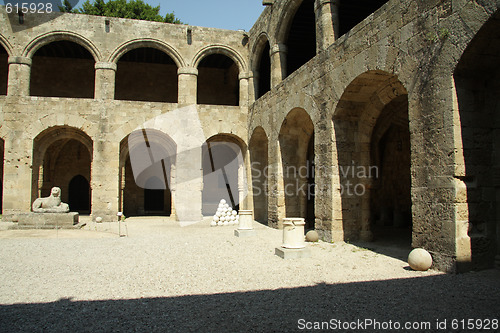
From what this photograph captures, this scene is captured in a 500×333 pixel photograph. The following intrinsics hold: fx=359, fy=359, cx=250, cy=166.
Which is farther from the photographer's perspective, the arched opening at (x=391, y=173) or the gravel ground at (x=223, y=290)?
the arched opening at (x=391, y=173)

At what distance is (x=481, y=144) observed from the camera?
5.24 meters

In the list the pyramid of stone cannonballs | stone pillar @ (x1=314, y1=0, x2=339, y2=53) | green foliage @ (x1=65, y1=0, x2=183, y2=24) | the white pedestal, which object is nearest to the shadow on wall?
the white pedestal

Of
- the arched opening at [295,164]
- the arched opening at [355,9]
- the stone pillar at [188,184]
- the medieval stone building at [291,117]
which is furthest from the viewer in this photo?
the stone pillar at [188,184]

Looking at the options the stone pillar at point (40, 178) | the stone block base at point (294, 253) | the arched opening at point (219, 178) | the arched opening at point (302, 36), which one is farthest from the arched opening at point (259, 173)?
the stone pillar at point (40, 178)

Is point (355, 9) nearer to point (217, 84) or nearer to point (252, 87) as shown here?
point (252, 87)

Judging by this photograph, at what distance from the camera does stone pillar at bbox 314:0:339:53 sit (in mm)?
8508

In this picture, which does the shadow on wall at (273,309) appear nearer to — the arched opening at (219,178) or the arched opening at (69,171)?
the arched opening at (69,171)

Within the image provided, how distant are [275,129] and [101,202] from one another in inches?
275

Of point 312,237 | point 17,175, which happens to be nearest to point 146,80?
point 17,175

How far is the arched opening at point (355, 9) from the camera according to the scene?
10.4 meters

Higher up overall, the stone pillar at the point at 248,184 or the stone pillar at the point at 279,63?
the stone pillar at the point at 279,63

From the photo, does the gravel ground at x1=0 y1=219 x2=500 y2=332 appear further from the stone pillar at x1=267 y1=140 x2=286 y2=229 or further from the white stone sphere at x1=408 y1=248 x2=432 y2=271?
the stone pillar at x1=267 y1=140 x2=286 y2=229

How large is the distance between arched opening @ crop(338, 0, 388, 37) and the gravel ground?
7.00 m

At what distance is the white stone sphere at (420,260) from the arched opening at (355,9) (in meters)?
7.79
